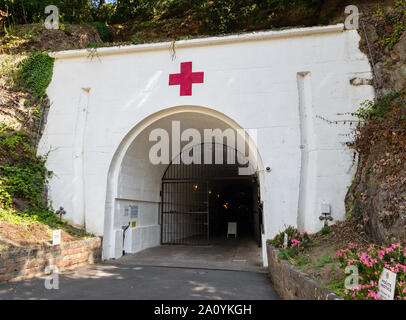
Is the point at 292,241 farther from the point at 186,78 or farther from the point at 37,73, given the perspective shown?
the point at 37,73

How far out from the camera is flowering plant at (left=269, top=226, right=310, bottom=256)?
539cm

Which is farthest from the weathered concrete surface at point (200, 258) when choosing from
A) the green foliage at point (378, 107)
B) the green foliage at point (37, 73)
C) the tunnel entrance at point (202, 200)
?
the green foliage at point (37, 73)

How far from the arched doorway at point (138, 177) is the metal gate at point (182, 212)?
1.23 metres

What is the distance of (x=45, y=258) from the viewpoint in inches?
223

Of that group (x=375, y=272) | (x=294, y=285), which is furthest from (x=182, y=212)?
(x=375, y=272)

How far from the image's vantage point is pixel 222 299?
446 centimetres

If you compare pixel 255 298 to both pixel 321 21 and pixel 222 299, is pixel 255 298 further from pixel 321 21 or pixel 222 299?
pixel 321 21

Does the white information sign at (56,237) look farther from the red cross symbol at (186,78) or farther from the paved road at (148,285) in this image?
the red cross symbol at (186,78)

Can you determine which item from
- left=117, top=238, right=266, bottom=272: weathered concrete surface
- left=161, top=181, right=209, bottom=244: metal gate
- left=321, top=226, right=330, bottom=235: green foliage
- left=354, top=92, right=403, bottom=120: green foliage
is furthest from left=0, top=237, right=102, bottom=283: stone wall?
left=354, top=92, right=403, bottom=120: green foliage

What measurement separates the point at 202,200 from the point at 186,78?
8.45 meters

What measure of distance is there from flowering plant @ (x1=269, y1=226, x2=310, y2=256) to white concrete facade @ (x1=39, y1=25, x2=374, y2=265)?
2.37 ft

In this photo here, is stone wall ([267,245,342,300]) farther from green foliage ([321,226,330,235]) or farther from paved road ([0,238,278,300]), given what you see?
green foliage ([321,226,330,235])

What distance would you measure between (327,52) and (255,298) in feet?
19.6

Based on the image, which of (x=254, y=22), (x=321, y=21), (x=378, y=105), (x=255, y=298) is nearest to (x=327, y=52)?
(x=378, y=105)
